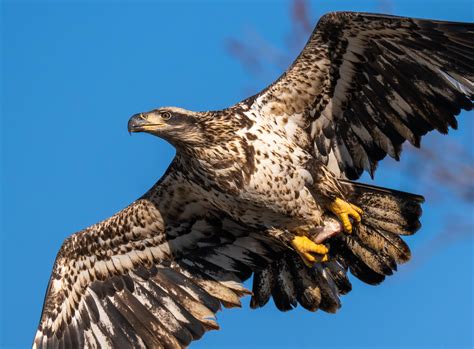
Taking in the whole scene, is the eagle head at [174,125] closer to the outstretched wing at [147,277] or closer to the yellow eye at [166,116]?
the yellow eye at [166,116]

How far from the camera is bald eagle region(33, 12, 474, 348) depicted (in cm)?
1283

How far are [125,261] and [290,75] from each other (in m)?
3.00

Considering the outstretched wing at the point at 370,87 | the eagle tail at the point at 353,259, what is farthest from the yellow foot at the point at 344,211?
the outstretched wing at the point at 370,87

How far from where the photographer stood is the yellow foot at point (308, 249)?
13234mm

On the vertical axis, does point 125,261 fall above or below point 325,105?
below

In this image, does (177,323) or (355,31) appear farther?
(177,323)

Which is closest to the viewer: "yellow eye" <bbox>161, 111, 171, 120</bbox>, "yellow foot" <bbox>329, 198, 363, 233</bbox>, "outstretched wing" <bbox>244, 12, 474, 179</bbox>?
"outstretched wing" <bbox>244, 12, 474, 179</bbox>

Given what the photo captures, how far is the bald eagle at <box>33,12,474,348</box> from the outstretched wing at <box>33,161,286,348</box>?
1 cm

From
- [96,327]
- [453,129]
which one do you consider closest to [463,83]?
[453,129]

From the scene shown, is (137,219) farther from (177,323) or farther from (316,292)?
(316,292)

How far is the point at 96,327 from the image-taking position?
1421 centimetres

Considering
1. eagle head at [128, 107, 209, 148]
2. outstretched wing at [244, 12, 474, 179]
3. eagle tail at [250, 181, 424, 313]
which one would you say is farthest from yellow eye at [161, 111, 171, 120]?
eagle tail at [250, 181, 424, 313]

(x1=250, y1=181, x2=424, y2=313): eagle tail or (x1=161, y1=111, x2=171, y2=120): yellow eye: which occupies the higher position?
(x1=161, y1=111, x2=171, y2=120): yellow eye

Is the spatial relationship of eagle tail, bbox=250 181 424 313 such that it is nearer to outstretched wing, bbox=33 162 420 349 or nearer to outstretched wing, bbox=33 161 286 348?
outstretched wing, bbox=33 162 420 349
